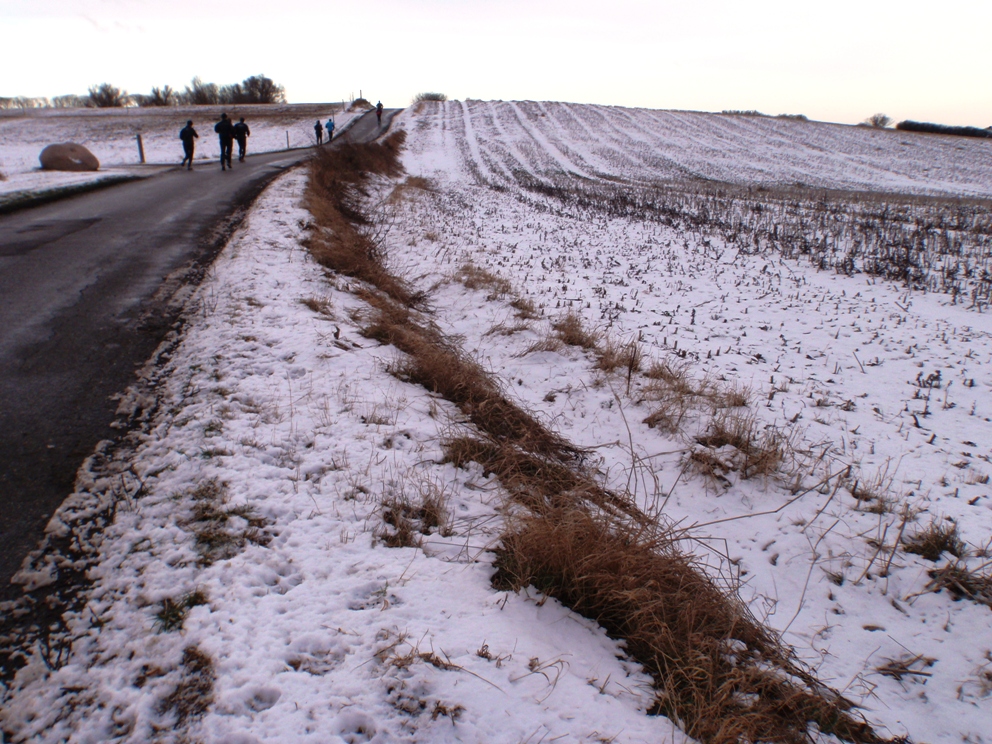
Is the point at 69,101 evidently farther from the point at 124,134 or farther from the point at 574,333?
the point at 574,333

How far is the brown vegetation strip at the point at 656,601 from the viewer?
2279 mm

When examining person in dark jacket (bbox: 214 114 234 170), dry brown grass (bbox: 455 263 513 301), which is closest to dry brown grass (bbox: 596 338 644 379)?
dry brown grass (bbox: 455 263 513 301)

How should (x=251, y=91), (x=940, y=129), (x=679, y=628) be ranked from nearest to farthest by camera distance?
(x=679, y=628), (x=940, y=129), (x=251, y=91)

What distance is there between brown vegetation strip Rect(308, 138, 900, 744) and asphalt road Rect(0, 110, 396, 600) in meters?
2.41

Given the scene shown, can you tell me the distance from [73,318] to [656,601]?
5730mm

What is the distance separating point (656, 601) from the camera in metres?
2.61

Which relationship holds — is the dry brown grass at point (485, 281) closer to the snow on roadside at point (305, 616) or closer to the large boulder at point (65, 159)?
the snow on roadside at point (305, 616)

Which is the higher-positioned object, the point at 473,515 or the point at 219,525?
the point at 219,525

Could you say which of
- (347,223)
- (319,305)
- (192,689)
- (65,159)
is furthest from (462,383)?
(65,159)

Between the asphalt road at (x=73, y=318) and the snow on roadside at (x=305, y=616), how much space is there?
431 millimetres

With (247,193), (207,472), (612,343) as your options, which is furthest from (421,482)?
(247,193)

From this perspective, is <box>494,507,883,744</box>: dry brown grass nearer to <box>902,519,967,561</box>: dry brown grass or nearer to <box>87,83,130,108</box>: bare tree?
<box>902,519,967,561</box>: dry brown grass

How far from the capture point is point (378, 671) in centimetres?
217

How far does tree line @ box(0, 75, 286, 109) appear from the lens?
218 feet
